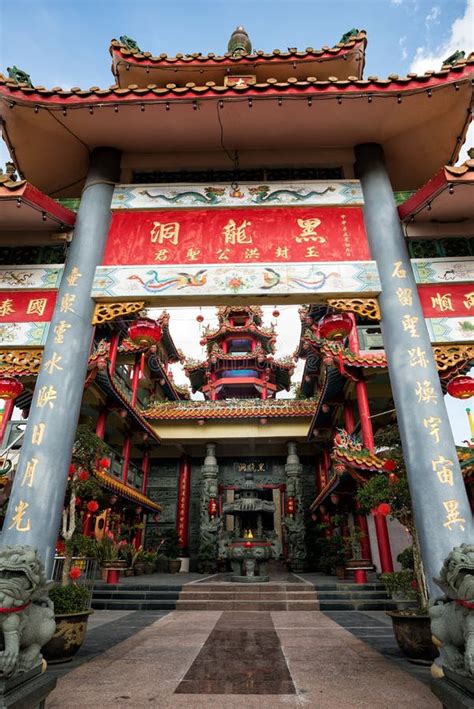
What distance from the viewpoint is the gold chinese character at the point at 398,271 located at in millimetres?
4473

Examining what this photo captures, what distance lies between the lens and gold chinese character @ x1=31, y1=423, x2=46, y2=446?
3.82 metres

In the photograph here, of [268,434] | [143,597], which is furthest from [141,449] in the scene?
[143,597]

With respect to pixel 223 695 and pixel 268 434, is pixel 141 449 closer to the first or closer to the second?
pixel 268 434

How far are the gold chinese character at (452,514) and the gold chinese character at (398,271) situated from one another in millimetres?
2318

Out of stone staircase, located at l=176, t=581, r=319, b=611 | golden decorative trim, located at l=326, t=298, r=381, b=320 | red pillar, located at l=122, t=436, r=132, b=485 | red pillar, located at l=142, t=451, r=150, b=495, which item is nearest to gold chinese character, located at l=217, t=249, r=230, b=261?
golden decorative trim, located at l=326, t=298, r=381, b=320

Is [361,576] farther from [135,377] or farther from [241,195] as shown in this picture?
[135,377]

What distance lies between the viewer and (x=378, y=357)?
10.6 m

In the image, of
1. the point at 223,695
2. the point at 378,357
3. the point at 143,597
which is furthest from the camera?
the point at 378,357

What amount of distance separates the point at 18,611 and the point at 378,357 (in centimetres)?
963

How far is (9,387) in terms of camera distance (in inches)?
180

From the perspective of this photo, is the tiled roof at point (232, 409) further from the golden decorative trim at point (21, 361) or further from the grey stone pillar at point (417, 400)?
the golden decorative trim at point (21, 361)

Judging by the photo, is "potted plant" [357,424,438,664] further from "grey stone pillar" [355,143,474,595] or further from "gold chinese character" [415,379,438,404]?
"gold chinese character" [415,379,438,404]

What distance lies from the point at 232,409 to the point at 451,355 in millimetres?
13069

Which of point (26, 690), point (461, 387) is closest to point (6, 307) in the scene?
point (26, 690)
